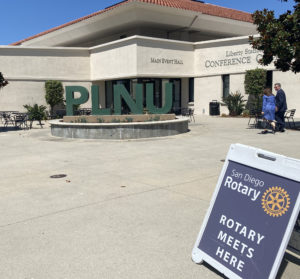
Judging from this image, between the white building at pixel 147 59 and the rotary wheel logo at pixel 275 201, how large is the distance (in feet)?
66.2

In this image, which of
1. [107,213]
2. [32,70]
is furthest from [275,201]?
[32,70]

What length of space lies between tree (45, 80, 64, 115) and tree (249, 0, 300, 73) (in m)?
16.5

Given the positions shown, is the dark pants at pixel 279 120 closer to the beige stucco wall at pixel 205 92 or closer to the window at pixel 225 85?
the window at pixel 225 85

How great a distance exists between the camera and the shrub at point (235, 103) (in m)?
23.3

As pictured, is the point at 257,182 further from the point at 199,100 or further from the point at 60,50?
the point at 60,50

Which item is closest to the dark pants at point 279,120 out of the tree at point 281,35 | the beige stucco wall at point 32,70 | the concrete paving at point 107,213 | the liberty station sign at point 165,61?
the tree at point 281,35

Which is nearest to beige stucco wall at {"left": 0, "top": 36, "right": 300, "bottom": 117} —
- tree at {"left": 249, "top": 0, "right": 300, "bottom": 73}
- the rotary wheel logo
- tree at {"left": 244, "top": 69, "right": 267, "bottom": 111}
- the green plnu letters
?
tree at {"left": 244, "top": 69, "right": 267, "bottom": 111}

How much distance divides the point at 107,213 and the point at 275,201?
259 centimetres

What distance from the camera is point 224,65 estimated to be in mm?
24562

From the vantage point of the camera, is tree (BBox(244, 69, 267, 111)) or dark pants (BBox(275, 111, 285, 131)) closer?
dark pants (BBox(275, 111, 285, 131))

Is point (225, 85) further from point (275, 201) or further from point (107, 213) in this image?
point (275, 201)

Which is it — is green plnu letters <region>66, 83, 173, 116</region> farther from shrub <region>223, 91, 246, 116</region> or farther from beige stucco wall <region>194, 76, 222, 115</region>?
beige stucco wall <region>194, 76, 222, 115</region>

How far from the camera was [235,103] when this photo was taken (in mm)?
23406

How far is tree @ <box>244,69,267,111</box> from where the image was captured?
2175cm
